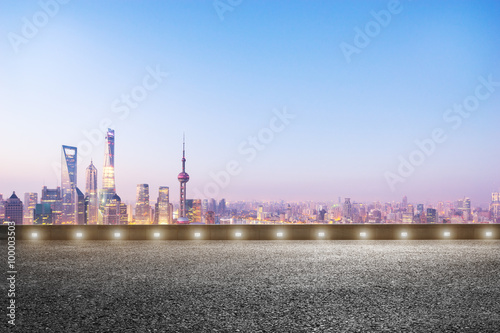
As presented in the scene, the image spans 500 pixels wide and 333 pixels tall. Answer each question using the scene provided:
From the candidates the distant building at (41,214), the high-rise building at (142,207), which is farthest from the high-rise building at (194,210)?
the distant building at (41,214)

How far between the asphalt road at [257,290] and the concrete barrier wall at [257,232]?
352 cm

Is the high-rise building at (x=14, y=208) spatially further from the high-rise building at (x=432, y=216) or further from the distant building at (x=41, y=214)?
the high-rise building at (x=432, y=216)

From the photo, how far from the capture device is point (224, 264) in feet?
34.6

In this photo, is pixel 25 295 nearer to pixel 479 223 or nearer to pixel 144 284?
pixel 144 284

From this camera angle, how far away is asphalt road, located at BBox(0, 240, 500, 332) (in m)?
5.60

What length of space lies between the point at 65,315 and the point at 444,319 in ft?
20.1

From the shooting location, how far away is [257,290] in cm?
751

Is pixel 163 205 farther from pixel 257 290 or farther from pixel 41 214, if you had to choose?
pixel 257 290

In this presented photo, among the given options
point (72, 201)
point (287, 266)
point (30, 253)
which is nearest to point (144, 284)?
point (287, 266)

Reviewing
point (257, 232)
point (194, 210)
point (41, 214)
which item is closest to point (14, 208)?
point (41, 214)

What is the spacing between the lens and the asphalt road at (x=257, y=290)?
5.60m

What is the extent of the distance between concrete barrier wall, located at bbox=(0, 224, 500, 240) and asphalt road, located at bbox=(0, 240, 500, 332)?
3520 mm

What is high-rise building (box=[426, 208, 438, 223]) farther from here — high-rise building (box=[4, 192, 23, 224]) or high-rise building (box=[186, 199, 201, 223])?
high-rise building (box=[186, 199, 201, 223])

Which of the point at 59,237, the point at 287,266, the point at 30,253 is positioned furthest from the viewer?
the point at 59,237
